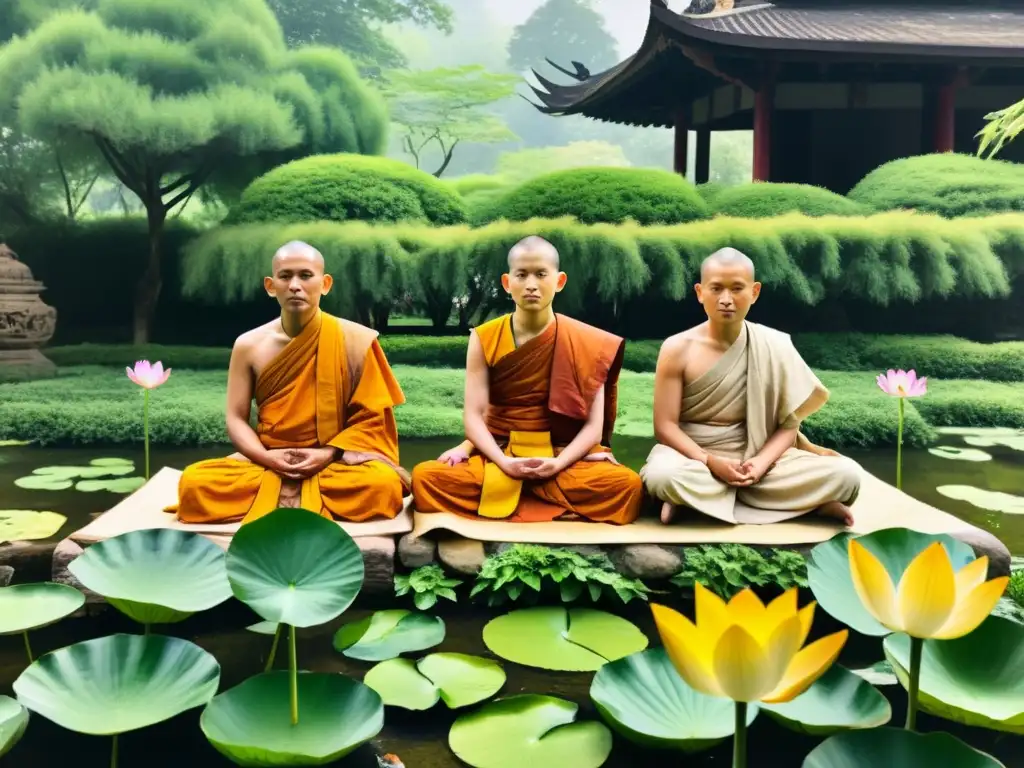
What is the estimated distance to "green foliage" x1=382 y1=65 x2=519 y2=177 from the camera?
985cm

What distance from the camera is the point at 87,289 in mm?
8609

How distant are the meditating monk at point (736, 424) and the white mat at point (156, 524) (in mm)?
1000

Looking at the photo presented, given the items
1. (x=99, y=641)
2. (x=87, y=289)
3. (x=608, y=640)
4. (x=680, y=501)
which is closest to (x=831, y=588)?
(x=608, y=640)

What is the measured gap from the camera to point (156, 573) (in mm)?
2213

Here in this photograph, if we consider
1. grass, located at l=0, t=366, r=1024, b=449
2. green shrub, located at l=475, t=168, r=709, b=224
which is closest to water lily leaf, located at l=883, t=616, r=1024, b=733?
grass, located at l=0, t=366, r=1024, b=449

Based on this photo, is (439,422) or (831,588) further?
(439,422)

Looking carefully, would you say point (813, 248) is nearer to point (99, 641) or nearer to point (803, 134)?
point (803, 134)

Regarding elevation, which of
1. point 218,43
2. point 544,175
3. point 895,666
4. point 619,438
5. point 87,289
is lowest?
point 619,438

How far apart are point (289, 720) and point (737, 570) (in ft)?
5.80

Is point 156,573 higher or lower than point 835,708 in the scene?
higher

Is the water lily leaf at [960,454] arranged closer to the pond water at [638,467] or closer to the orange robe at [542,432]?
the pond water at [638,467]

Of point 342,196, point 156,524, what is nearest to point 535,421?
point 156,524

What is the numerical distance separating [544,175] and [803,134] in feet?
8.38

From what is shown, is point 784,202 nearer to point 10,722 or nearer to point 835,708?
point 835,708
